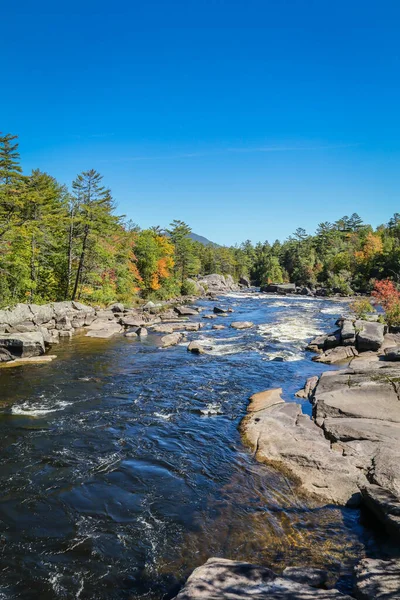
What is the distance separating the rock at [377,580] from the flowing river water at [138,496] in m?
0.72

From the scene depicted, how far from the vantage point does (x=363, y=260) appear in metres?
79.7

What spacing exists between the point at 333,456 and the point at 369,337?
13468 millimetres

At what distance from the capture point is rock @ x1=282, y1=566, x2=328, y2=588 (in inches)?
214

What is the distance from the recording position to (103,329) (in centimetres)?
2877

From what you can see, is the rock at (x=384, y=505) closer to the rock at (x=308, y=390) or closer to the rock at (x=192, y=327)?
the rock at (x=308, y=390)

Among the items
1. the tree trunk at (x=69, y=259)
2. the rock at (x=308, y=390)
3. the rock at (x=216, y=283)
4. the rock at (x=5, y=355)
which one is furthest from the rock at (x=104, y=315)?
the rock at (x=216, y=283)

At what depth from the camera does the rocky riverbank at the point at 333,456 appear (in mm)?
5160

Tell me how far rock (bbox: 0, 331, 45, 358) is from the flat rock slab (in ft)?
57.8

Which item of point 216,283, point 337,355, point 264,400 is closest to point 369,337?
point 337,355

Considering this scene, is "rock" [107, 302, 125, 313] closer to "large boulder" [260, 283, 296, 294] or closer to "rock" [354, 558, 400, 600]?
"rock" [354, 558, 400, 600]

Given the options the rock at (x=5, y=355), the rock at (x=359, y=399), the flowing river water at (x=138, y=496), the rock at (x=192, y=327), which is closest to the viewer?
the flowing river water at (x=138, y=496)

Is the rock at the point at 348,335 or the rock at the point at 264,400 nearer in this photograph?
the rock at the point at 264,400

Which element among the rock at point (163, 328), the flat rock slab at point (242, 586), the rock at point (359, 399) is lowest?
the flat rock slab at point (242, 586)

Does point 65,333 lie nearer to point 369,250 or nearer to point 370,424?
point 370,424
